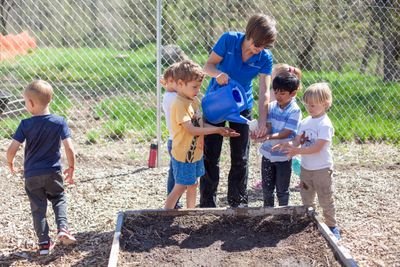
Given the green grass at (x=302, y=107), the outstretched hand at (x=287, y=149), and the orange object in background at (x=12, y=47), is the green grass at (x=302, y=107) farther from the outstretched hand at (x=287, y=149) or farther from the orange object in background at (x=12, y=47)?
the outstretched hand at (x=287, y=149)

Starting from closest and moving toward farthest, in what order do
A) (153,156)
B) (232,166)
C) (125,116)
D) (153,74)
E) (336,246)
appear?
(336,246) → (232,166) → (153,156) → (125,116) → (153,74)

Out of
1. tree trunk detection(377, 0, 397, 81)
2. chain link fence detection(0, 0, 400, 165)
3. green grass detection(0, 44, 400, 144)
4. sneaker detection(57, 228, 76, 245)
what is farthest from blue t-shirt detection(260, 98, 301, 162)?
tree trunk detection(377, 0, 397, 81)

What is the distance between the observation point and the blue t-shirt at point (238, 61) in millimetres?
3771

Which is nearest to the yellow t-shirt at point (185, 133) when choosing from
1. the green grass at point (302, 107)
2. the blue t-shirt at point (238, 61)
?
the blue t-shirt at point (238, 61)

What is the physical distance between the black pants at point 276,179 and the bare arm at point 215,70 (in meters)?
0.76

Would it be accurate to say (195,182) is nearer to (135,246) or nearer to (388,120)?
(135,246)

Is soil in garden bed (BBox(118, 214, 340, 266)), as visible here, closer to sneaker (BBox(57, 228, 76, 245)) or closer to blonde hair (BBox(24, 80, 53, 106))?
sneaker (BBox(57, 228, 76, 245))

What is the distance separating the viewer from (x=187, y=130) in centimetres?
356

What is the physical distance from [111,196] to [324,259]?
7.44 feet

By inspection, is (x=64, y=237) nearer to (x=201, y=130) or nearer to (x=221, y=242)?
(x=221, y=242)

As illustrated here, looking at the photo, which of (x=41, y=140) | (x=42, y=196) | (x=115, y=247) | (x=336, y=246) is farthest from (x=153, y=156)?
(x=336, y=246)

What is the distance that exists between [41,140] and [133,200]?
4.73 feet

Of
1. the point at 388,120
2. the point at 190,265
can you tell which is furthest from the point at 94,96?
the point at 190,265

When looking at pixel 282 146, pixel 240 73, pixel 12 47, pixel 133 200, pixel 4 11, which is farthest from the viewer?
pixel 12 47
